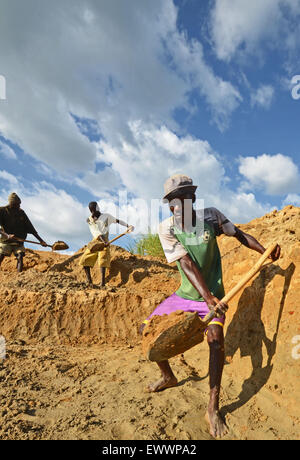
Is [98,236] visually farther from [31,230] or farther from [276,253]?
[276,253]

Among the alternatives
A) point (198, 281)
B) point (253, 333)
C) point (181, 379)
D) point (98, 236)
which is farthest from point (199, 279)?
point (98, 236)

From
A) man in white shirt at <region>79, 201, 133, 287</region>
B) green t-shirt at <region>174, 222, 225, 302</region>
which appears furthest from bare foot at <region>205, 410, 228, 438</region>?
man in white shirt at <region>79, 201, 133, 287</region>

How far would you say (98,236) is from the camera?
675 centimetres

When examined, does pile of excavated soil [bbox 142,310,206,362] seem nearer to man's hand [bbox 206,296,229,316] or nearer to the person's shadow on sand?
man's hand [bbox 206,296,229,316]

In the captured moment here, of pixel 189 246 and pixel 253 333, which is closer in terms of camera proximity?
pixel 189 246

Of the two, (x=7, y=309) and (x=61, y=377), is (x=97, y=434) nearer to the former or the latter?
(x=61, y=377)

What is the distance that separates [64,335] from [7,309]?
1066 millimetres

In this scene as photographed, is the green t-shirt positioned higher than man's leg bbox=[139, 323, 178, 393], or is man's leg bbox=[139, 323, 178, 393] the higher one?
the green t-shirt

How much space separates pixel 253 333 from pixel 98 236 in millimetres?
4666

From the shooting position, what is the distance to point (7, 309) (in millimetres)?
4742

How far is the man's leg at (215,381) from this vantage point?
198 centimetres

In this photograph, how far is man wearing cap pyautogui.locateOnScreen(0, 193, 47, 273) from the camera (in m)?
7.11

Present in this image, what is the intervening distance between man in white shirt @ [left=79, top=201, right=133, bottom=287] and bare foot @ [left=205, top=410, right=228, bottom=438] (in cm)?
478
